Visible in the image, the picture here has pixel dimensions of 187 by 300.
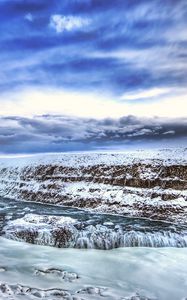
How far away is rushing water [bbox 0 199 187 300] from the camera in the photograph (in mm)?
10445

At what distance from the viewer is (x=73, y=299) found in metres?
9.61

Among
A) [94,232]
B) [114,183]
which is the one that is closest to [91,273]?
[94,232]

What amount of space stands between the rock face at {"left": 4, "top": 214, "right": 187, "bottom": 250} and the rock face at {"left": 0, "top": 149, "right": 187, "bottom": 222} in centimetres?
317

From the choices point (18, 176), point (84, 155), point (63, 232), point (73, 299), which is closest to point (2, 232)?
point (63, 232)

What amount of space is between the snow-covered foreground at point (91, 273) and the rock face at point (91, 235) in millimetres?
553

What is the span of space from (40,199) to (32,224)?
943 centimetres

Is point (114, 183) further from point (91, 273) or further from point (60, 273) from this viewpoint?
point (60, 273)

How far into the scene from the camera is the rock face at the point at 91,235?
54.1 feet

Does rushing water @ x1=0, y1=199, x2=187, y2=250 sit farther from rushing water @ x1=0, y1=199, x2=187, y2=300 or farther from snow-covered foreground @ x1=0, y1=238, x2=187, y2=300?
snow-covered foreground @ x1=0, y1=238, x2=187, y2=300

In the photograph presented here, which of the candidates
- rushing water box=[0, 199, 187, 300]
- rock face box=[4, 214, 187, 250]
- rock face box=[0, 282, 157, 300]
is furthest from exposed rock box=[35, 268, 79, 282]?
rock face box=[4, 214, 187, 250]

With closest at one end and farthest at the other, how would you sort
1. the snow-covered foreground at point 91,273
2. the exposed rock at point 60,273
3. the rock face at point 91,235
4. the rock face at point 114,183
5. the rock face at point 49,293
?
the rock face at point 49,293
the snow-covered foreground at point 91,273
the exposed rock at point 60,273
the rock face at point 91,235
the rock face at point 114,183

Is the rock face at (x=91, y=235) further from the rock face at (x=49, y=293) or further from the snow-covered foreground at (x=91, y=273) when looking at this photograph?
the rock face at (x=49, y=293)

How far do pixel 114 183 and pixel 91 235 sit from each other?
8378mm

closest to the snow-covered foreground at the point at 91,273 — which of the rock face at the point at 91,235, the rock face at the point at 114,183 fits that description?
the rock face at the point at 91,235
